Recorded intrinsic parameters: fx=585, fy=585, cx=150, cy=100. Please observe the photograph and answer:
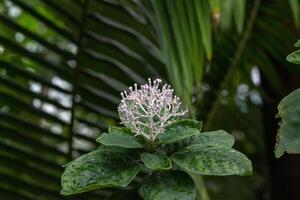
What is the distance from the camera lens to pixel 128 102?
0.45m

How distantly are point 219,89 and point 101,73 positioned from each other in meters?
0.35

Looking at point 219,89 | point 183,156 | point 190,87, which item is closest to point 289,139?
point 183,156

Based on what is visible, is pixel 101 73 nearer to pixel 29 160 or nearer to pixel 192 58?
pixel 29 160

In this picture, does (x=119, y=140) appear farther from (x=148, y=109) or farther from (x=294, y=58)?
(x=294, y=58)

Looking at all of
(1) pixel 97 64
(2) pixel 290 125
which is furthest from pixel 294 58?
(1) pixel 97 64

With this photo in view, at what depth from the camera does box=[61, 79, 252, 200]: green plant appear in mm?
396

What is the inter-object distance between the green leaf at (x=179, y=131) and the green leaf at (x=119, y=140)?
20 millimetres

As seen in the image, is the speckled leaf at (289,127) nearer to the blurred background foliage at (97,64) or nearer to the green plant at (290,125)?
the green plant at (290,125)

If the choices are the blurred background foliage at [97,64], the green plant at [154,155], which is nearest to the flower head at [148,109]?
the green plant at [154,155]

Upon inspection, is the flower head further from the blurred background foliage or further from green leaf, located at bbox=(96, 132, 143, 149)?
the blurred background foliage

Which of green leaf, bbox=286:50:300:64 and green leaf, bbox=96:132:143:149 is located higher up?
green leaf, bbox=286:50:300:64

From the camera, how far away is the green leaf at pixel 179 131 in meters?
0.42


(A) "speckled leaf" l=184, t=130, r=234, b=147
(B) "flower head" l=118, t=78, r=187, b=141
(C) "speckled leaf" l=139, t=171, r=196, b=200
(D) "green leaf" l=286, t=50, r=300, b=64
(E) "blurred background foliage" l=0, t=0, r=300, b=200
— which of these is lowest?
(C) "speckled leaf" l=139, t=171, r=196, b=200

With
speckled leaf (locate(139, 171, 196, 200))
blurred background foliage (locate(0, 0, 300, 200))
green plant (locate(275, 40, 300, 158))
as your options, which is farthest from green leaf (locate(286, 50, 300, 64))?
blurred background foliage (locate(0, 0, 300, 200))
